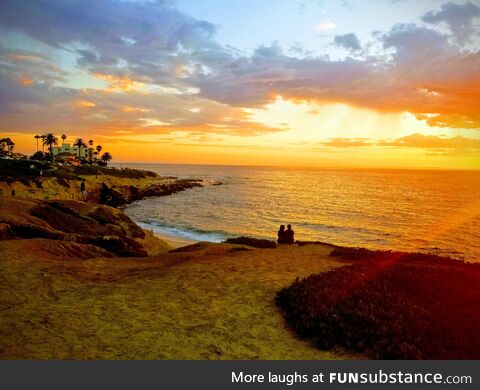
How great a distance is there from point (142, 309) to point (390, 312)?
7516 mm

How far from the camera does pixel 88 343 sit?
28.1 feet

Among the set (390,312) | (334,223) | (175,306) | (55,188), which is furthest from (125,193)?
(390,312)

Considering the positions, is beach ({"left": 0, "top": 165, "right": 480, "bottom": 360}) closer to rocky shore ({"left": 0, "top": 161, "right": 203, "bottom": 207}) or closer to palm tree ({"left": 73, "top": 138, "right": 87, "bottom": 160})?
rocky shore ({"left": 0, "top": 161, "right": 203, "bottom": 207})

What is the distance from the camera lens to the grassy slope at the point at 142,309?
8492 mm

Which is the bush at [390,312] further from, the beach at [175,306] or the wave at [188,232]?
the wave at [188,232]

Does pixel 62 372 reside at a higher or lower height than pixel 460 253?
higher

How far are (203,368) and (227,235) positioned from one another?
38440 millimetres

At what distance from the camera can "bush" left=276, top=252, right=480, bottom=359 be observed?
8672 mm

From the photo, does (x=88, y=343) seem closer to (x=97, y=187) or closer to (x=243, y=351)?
(x=243, y=351)

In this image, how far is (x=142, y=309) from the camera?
1082cm

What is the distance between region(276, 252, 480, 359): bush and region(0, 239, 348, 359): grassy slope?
73 centimetres

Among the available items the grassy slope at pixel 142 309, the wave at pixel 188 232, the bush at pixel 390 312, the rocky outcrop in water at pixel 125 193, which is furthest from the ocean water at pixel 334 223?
the bush at pixel 390 312

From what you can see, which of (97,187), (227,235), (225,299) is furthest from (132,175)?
(225,299)

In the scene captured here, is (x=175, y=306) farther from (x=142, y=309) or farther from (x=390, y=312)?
(x=390, y=312)
